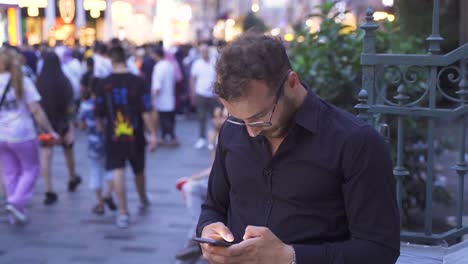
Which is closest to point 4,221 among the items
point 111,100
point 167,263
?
point 111,100

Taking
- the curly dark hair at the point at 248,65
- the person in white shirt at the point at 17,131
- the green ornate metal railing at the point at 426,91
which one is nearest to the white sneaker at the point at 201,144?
the person in white shirt at the point at 17,131

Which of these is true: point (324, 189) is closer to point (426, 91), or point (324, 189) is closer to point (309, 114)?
point (309, 114)

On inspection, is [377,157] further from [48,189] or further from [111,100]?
[48,189]

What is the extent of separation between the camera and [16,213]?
7.75 m

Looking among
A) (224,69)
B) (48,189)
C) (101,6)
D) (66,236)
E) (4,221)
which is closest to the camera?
(224,69)

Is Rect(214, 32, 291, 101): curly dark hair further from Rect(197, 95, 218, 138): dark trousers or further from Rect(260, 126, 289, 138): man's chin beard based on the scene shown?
Rect(197, 95, 218, 138): dark trousers

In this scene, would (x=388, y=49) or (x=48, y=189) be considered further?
(x=48, y=189)

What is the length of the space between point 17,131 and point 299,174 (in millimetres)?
5909

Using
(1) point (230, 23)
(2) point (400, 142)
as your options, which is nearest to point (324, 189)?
(2) point (400, 142)

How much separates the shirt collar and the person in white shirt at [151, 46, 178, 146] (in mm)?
11196

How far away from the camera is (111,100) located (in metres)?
7.65

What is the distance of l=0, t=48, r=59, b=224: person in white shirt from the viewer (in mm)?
7664

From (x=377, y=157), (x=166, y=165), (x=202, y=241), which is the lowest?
(x=166, y=165)

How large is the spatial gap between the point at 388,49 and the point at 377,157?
4265 millimetres
